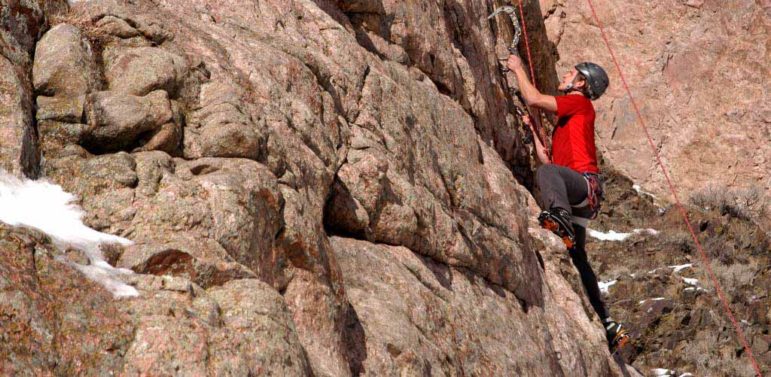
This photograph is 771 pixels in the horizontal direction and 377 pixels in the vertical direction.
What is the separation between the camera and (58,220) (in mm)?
4707

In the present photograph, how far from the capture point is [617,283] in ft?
56.5

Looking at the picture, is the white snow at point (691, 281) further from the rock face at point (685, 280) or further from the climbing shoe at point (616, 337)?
the climbing shoe at point (616, 337)

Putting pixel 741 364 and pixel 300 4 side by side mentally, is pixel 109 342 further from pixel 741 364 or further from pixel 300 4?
pixel 741 364

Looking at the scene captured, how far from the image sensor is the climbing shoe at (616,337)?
35.2ft

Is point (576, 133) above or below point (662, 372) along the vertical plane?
above

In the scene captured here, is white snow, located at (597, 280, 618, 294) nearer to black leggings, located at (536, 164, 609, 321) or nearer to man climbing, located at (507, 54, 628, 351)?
man climbing, located at (507, 54, 628, 351)

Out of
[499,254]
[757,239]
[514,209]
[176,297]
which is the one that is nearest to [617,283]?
[757,239]

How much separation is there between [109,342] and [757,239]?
18401 mm

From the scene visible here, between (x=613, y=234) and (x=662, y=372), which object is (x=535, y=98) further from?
(x=613, y=234)

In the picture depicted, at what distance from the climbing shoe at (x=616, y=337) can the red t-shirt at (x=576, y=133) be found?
1.77 m

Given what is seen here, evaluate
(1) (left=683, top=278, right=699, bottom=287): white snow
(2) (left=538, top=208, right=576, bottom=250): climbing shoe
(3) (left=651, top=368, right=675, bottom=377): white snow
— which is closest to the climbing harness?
(2) (left=538, top=208, right=576, bottom=250): climbing shoe

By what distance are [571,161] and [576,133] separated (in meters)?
0.30

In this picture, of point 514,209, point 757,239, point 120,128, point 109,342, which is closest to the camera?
point 109,342

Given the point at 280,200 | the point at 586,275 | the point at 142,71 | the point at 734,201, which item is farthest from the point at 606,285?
the point at 142,71
